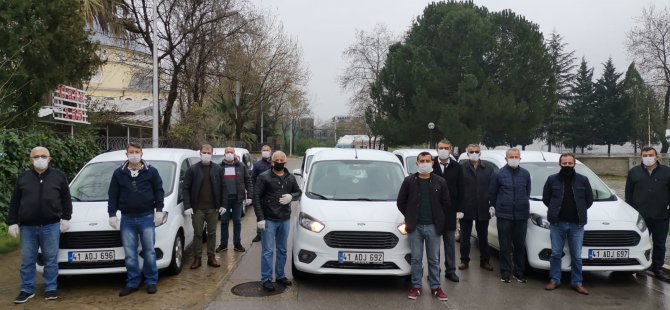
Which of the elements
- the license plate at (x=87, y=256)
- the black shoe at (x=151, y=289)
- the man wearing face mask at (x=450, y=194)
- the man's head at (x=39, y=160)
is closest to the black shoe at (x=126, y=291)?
the black shoe at (x=151, y=289)

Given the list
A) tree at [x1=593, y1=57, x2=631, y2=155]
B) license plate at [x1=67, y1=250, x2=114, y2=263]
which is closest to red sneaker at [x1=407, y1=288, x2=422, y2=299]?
license plate at [x1=67, y1=250, x2=114, y2=263]

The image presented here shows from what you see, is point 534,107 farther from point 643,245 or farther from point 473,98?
point 643,245

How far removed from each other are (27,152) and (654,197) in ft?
35.1

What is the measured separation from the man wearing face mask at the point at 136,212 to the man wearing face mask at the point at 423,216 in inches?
123

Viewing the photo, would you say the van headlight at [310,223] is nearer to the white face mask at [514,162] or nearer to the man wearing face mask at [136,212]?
the man wearing face mask at [136,212]

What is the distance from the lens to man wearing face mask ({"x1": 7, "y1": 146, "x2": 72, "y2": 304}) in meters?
6.08

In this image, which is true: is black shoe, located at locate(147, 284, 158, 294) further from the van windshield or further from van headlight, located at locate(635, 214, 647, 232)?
van headlight, located at locate(635, 214, 647, 232)

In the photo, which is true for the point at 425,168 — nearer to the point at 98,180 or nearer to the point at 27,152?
the point at 98,180

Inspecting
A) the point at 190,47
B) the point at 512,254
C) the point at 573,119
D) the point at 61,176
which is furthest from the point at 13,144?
the point at 573,119

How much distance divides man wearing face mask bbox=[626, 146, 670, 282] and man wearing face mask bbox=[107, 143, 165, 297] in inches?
264

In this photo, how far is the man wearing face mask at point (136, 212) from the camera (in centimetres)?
639

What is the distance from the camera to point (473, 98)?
31859 mm

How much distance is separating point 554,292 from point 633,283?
143cm

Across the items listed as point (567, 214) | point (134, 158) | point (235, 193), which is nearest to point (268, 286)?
point (134, 158)
